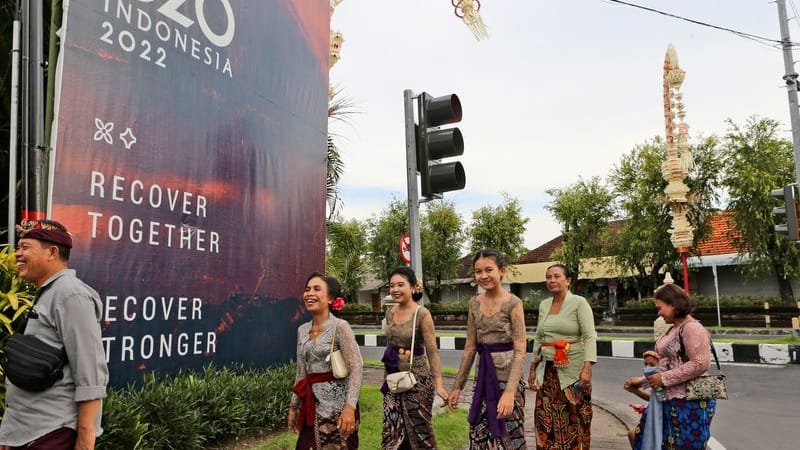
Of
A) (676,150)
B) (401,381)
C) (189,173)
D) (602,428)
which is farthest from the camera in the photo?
(676,150)

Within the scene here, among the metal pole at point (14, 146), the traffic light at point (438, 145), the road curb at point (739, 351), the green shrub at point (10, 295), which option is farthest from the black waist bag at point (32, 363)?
the road curb at point (739, 351)

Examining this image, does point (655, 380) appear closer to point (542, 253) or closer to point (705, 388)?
point (705, 388)

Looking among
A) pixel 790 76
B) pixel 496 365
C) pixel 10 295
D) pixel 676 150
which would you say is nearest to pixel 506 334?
pixel 496 365

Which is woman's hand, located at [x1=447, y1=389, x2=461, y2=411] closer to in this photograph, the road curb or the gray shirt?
the gray shirt

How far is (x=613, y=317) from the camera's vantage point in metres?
26.2

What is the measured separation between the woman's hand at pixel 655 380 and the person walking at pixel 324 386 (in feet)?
6.07

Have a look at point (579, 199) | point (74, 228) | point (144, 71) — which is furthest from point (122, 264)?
point (579, 199)

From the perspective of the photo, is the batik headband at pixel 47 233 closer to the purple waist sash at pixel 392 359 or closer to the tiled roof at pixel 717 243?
the purple waist sash at pixel 392 359

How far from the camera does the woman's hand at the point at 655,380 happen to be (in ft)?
12.7

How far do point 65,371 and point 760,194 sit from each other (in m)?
24.1

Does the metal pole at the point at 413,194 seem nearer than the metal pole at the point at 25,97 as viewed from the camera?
No

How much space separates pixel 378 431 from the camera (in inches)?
228

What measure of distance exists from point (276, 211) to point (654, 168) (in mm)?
22630

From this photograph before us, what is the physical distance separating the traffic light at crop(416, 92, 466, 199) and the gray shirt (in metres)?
3.87
